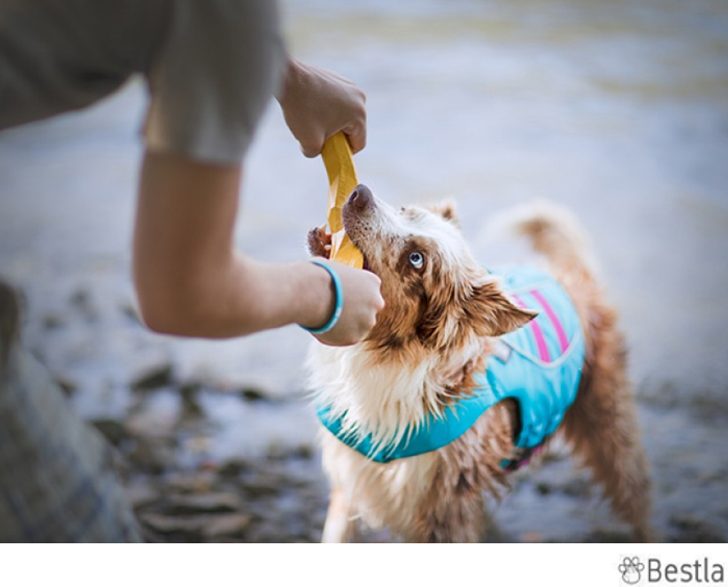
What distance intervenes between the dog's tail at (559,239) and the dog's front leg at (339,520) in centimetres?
72

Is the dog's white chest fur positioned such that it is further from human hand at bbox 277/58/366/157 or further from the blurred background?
human hand at bbox 277/58/366/157

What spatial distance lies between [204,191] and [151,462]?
1498 mm

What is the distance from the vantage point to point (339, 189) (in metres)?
1.25

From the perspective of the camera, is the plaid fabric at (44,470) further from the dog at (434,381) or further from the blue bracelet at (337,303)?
the dog at (434,381)

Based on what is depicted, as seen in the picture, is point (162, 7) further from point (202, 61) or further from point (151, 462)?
point (151, 462)

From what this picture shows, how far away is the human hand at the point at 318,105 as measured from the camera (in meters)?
1.06

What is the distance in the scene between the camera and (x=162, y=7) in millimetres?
619

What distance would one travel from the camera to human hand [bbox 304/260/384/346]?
32.7 inches

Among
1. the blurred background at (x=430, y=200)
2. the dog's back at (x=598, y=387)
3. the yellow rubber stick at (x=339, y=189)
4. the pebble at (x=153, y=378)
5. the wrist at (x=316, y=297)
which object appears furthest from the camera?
the pebble at (x=153, y=378)

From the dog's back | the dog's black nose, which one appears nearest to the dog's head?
the dog's black nose

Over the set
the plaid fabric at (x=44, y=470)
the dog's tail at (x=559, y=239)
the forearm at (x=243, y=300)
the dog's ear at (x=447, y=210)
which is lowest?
the plaid fabric at (x=44, y=470)
